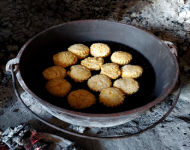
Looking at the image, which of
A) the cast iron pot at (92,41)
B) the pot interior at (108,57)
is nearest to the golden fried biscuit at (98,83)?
the pot interior at (108,57)

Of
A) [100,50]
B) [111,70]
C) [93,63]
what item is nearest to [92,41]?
[100,50]

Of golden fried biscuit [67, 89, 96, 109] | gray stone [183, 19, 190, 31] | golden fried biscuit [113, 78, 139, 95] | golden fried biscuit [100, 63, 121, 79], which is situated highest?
gray stone [183, 19, 190, 31]

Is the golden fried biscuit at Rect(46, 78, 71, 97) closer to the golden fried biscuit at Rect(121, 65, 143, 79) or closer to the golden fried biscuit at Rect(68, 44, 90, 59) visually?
the golden fried biscuit at Rect(68, 44, 90, 59)

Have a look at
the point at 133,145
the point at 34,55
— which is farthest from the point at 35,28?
the point at 133,145

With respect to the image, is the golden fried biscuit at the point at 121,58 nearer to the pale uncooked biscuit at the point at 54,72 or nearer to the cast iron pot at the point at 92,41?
the cast iron pot at the point at 92,41

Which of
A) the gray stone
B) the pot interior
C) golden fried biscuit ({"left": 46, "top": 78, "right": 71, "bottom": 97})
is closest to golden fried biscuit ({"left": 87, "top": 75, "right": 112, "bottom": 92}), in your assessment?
the pot interior

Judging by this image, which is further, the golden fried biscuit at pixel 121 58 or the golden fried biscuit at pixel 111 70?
the golden fried biscuit at pixel 121 58

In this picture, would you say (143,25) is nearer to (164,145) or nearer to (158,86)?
(158,86)
